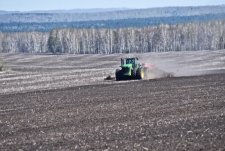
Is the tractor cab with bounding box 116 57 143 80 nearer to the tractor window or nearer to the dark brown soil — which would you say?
the tractor window

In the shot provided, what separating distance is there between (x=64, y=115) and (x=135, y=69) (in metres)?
20.2

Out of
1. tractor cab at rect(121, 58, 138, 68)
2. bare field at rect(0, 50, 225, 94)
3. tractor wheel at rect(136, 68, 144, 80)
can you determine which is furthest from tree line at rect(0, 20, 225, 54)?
tractor cab at rect(121, 58, 138, 68)

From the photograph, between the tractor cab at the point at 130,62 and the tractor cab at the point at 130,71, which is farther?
the tractor cab at the point at 130,62

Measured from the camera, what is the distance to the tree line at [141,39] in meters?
155

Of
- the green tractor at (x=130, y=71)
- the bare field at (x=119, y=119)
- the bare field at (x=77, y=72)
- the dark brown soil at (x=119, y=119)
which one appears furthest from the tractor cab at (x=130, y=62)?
the dark brown soil at (x=119, y=119)

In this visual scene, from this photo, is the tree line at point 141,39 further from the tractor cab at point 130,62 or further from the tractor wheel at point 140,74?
the tractor cab at point 130,62

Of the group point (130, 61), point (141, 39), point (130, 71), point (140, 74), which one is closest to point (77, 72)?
point (130, 61)

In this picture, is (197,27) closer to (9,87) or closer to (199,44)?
(199,44)

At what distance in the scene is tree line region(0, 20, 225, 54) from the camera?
155125mm

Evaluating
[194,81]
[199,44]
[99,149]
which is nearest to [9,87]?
[194,81]

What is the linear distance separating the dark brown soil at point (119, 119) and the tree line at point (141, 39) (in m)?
115

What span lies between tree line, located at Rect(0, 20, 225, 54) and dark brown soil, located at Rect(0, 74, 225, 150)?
379 feet

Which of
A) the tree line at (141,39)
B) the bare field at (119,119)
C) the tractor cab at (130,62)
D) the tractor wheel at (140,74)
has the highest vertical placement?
the bare field at (119,119)

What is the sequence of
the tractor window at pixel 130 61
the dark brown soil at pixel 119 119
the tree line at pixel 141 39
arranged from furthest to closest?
the tree line at pixel 141 39 → the tractor window at pixel 130 61 → the dark brown soil at pixel 119 119
